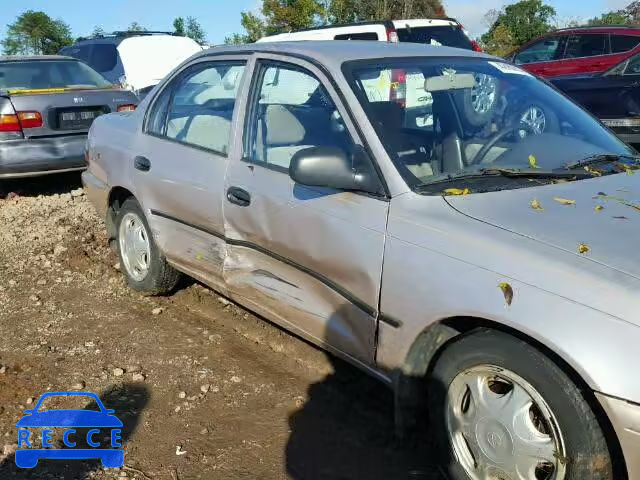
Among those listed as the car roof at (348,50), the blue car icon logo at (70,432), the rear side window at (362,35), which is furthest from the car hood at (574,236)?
the rear side window at (362,35)

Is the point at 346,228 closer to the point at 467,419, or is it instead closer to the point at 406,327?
the point at 406,327

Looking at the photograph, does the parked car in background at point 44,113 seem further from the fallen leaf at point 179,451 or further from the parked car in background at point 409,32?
the fallen leaf at point 179,451

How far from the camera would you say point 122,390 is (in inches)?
142

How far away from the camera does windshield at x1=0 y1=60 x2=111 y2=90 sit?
779 cm

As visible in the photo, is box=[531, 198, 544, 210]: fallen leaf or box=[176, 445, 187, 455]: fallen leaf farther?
box=[176, 445, 187, 455]: fallen leaf

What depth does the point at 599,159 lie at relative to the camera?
3.26 metres

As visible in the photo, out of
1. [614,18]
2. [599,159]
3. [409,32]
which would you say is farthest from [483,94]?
[614,18]

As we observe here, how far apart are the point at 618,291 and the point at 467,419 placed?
781 millimetres

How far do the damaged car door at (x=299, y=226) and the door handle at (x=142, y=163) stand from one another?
0.94 metres

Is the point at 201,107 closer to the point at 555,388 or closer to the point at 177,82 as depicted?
the point at 177,82

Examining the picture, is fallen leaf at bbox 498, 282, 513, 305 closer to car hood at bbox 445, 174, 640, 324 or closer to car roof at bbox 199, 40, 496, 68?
car hood at bbox 445, 174, 640, 324

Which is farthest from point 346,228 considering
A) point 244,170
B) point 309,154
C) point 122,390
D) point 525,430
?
point 122,390

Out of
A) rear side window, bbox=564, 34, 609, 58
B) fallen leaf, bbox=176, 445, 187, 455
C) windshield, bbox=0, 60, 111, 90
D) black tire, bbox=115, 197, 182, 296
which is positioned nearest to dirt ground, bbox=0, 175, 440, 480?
fallen leaf, bbox=176, 445, 187, 455

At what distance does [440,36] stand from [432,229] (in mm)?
8444
